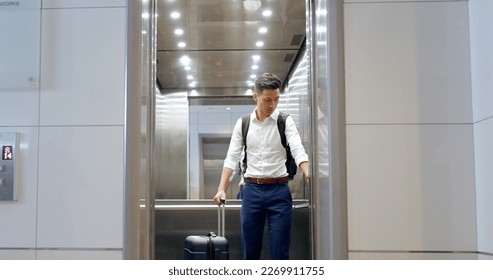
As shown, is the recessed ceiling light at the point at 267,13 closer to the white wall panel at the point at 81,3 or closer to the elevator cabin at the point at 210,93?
the elevator cabin at the point at 210,93

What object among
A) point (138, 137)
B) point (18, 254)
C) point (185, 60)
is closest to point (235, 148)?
point (138, 137)

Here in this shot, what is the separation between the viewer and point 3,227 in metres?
1.91

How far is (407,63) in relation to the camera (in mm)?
1895

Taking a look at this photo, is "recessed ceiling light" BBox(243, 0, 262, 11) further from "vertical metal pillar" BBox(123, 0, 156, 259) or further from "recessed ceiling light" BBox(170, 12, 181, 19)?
"vertical metal pillar" BBox(123, 0, 156, 259)

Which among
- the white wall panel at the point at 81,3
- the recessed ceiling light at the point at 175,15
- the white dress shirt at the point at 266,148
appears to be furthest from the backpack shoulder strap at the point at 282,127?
the recessed ceiling light at the point at 175,15

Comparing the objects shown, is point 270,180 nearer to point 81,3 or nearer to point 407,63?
point 407,63

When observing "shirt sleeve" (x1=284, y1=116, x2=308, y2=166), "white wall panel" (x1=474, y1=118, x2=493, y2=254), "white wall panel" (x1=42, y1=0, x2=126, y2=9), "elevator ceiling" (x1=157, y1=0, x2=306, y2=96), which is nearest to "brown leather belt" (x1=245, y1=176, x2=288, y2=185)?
"shirt sleeve" (x1=284, y1=116, x2=308, y2=166)

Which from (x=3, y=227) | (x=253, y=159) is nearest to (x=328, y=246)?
(x=253, y=159)

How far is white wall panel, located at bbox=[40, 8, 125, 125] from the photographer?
191 cm

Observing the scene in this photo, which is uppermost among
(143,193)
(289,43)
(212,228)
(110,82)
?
(289,43)

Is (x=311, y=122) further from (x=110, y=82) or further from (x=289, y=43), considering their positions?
(x=289, y=43)

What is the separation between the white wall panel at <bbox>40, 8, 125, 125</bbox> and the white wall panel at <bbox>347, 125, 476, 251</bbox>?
939 millimetres

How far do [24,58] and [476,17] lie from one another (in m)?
1.76
